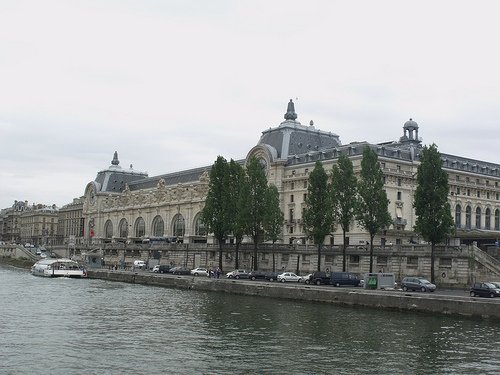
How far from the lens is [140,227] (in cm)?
17500

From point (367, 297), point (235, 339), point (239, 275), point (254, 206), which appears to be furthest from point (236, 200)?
point (235, 339)

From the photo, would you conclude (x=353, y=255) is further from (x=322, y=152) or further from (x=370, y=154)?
(x=322, y=152)

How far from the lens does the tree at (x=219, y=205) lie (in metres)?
103

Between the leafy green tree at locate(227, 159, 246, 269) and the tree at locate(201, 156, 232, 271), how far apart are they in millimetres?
486

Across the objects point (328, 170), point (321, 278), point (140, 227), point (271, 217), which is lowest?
point (321, 278)

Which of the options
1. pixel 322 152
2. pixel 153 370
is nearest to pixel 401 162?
pixel 322 152

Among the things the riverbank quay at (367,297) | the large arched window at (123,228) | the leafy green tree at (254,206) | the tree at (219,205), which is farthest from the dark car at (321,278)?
the large arched window at (123,228)

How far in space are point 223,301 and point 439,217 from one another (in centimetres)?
2660

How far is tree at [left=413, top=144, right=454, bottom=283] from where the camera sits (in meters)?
75.0

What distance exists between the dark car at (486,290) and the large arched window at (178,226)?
99792 millimetres

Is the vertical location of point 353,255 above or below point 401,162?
below

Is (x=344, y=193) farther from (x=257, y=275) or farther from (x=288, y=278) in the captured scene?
(x=257, y=275)

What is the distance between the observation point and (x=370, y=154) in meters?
85.2

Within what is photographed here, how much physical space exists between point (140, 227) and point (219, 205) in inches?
2938
